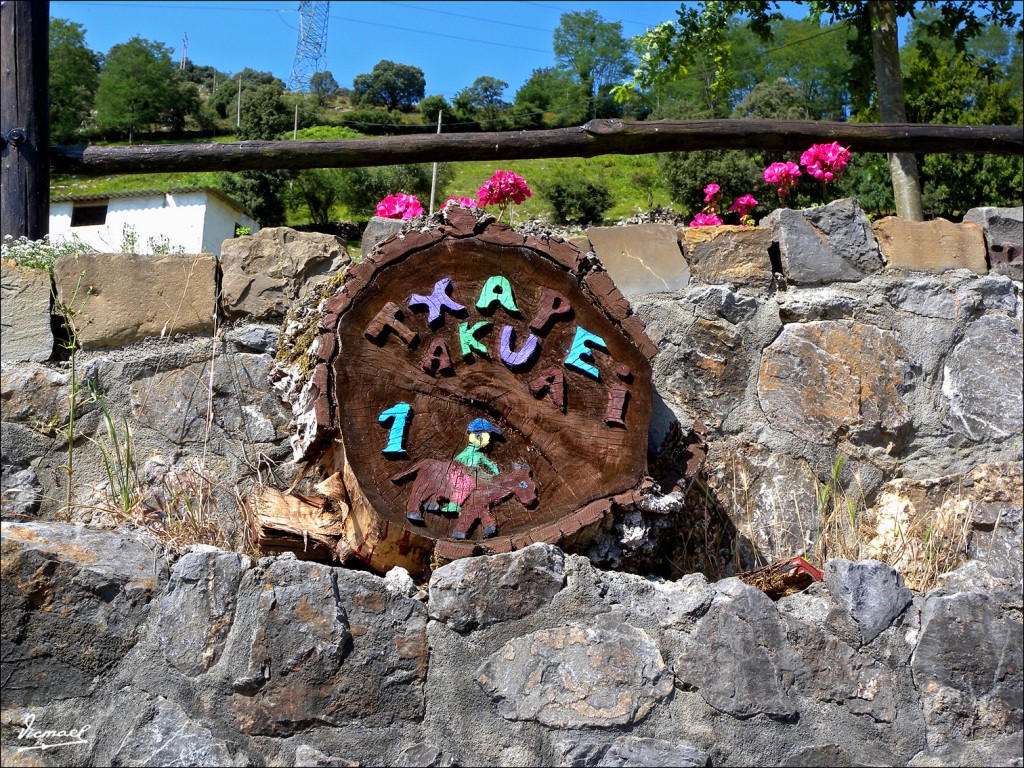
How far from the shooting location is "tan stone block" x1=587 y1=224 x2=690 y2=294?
2.85 meters

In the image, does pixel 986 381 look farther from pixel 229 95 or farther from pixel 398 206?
pixel 229 95

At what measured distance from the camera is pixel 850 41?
948 centimetres

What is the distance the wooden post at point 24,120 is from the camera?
2.92 meters

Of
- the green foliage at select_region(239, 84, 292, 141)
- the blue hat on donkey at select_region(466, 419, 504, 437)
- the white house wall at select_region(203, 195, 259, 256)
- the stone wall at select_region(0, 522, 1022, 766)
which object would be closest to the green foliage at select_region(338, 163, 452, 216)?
the green foliage at select_region(239, 84, 292, 141)

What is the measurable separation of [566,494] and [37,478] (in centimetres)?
151

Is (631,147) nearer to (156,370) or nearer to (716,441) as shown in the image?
(716,441)

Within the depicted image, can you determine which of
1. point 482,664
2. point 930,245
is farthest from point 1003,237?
point 482,664

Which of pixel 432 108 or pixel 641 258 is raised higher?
pixel 432 108

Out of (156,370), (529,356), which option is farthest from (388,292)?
(156,370)

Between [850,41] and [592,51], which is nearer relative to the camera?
[850,41]

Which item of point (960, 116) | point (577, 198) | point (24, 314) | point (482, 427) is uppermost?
point (960, 116)

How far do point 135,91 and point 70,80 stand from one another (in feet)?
9.00

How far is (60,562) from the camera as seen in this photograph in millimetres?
1828

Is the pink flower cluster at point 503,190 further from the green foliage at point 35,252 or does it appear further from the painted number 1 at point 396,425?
the green foliage at point 35,252
